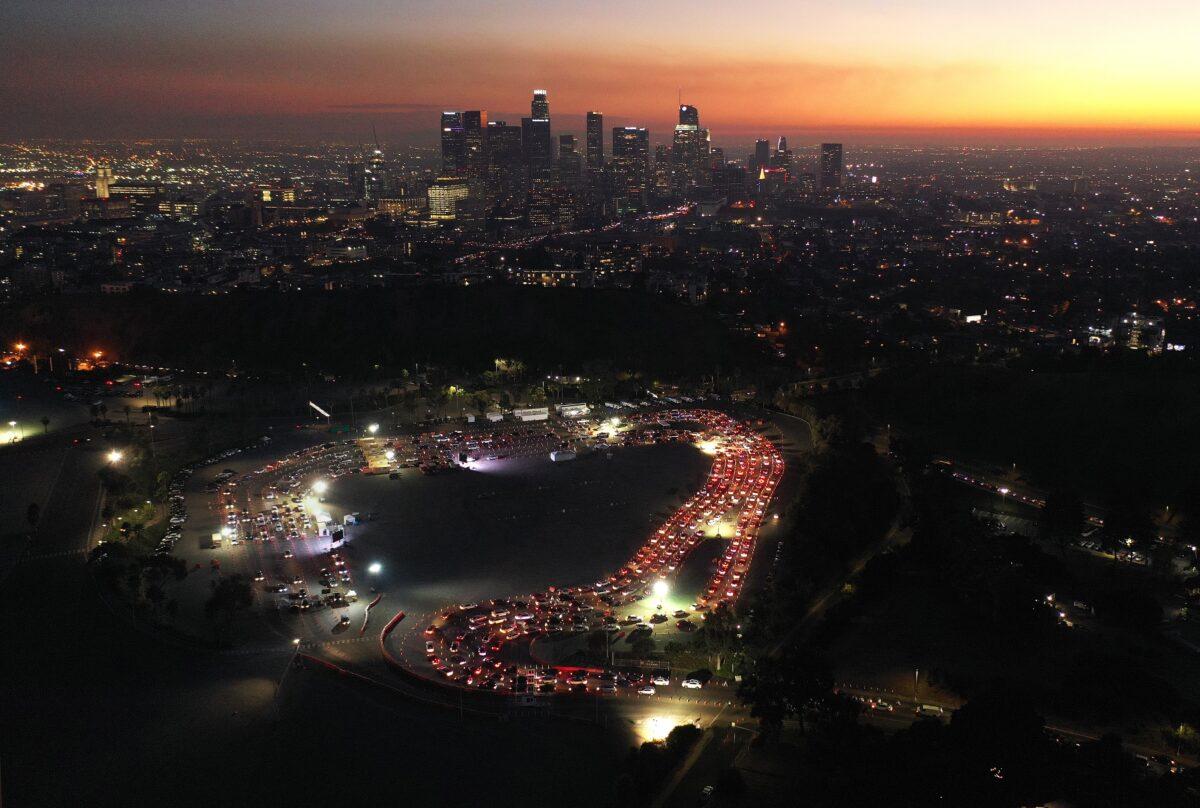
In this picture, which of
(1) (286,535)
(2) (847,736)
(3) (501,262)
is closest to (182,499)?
(1) (286,535)

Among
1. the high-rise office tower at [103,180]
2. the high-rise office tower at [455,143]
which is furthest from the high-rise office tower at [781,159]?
the high-rise office tower at [103,180]

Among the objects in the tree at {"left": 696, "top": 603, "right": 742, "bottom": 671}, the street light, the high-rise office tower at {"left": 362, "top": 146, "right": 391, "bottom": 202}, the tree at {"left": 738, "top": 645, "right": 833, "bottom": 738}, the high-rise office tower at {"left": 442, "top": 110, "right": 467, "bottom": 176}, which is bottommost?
the street light

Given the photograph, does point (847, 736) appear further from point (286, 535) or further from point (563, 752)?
point (286, 535)

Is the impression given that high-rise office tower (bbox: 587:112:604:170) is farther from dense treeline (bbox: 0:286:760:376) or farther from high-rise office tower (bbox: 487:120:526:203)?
dense treeline (bbox: 0:286:760:376)

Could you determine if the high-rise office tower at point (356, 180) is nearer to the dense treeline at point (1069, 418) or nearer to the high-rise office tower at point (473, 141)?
the high-rise office tower at point (473, 141)

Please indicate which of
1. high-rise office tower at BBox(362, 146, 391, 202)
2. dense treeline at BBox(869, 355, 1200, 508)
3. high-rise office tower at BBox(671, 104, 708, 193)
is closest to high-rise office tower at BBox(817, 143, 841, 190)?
high-rise office tower at BBox(671, 104, 708, 193)

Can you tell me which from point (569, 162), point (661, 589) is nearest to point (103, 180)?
point (569, 162)
